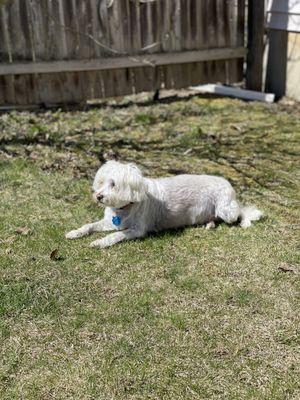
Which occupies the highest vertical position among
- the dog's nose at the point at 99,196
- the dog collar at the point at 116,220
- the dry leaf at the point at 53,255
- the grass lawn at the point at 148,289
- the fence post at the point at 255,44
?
the fence post at the point at 255,44

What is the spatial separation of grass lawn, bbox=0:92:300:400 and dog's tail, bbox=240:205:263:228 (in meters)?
0.08

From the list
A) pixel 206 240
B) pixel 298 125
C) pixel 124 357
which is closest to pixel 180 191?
pixel 206 240

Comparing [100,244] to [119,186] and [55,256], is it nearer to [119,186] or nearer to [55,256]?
[55,256]

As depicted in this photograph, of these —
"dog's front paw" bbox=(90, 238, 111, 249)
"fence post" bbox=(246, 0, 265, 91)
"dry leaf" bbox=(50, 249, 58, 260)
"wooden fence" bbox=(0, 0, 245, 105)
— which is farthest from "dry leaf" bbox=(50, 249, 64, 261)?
"fence post" bbox=(246, 0, 265, 91)

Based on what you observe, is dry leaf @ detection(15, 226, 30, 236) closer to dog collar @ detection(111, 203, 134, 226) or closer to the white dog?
the white dog

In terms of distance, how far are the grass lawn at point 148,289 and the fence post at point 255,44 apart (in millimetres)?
2672

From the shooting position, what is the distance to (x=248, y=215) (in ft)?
17.9

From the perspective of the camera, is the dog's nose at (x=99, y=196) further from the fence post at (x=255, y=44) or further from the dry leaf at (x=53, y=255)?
the fence post at (x=255, y=44)

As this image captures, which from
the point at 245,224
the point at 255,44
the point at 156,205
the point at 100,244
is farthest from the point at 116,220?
A: the point at 255,44

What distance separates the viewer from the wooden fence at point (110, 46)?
868cm

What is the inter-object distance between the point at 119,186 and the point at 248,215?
4.66 feet

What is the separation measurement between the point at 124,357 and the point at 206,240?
1.78 m

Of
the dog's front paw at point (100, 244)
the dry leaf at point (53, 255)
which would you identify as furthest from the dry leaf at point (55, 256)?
the dog's front paw at point (100, 244)

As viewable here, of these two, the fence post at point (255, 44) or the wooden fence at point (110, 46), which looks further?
the fence post at point (255, 44)
